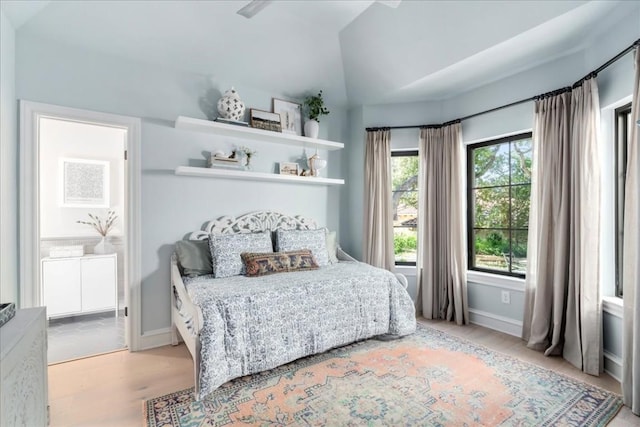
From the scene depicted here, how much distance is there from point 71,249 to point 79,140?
1364 mm

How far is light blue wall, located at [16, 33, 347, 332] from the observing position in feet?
8.36

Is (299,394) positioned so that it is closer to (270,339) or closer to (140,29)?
(270,339)

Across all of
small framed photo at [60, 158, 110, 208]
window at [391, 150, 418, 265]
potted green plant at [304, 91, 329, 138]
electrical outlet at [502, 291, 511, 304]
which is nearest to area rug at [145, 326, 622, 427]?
electrical outlet at [502, 291, 511, 304]

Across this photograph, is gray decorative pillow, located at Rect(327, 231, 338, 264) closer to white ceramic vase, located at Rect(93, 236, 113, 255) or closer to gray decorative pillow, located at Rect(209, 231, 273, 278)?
gray decorative pillow, located at Rect(209, 231, 273, 278)

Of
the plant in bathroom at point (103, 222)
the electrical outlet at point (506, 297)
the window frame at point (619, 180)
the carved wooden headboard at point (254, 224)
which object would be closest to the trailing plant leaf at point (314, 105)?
the carved wooden headboard at point (254, 224)

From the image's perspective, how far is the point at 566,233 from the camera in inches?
103

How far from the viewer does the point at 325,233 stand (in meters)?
3.65

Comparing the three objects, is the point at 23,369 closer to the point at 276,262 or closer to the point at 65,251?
the point at 276,262

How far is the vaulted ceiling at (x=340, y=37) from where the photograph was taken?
2408 mm

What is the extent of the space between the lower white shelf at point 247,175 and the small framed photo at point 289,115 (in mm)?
556

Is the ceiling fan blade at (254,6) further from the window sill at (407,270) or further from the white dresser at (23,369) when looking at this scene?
the window sill at (407,270)

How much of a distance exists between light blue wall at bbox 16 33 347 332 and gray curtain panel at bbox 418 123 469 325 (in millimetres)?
1813

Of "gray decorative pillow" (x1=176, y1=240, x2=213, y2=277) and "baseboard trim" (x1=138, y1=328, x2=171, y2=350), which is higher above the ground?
"gray decorative pillow" (x1=176, y1=240, x2=213, y2=277)

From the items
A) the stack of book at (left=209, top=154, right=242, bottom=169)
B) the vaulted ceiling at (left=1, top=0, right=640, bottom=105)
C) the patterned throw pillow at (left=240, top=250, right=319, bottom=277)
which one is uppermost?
the vaulted ceiling at (left=1, top=0, right=640, bottom=105)
